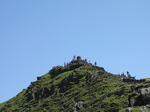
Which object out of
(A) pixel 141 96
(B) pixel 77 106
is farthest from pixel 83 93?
(A) pixel 141 96

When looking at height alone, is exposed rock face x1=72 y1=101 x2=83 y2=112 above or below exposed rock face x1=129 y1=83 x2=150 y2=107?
above

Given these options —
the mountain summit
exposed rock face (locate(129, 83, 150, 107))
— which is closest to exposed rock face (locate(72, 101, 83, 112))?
the mountain summit

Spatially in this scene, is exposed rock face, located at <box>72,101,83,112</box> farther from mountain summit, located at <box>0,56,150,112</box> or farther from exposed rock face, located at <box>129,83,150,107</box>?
exposed rock face, located at <box>129,83,150,107</box>

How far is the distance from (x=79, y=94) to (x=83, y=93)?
185cm

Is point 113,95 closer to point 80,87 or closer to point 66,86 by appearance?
point 80,87

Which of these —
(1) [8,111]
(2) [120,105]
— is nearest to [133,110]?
(2) [120,105]

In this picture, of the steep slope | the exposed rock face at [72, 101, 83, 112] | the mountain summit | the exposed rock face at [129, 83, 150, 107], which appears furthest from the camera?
the exposed rock face at [72, 101, 83, 112]

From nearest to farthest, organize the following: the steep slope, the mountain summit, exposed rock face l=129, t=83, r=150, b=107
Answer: exposed rock face l=129, t=83, r=150, b=107 → the mountain summit → the steep slope

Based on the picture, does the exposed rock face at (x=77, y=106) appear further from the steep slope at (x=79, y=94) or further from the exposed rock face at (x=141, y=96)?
the exposed rock face at (x=141, y=96)

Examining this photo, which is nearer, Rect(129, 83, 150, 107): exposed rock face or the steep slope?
Rect(129, 83, 150, 107): exposed rock face

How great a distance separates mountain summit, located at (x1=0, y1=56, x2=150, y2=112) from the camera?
8284cm

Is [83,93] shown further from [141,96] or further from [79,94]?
[141,96]

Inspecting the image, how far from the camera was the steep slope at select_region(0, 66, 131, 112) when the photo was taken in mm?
91562

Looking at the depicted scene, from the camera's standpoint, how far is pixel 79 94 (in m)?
116
